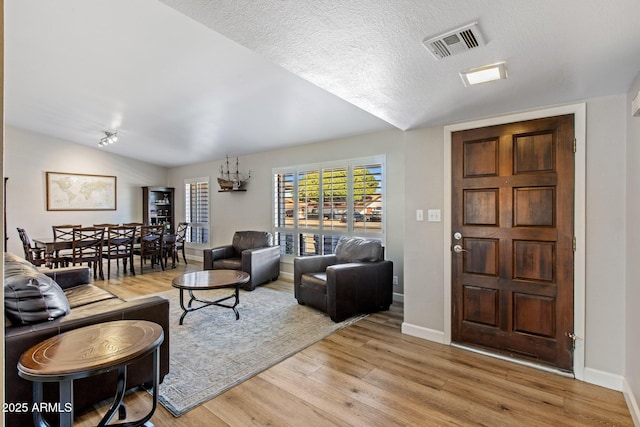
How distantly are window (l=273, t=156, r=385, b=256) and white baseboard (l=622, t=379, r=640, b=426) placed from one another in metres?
2.74

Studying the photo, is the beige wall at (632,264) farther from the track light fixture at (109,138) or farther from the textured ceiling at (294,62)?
the track light fixture at (109,138)

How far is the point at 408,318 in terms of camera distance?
3.17m

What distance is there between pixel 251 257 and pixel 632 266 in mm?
4184

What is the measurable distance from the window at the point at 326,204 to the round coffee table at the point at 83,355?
129 inches

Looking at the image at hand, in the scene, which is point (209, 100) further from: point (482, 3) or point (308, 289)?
point (482, 3)

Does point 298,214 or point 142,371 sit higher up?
point 298,214

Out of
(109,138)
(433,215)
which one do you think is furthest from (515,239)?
(109,138)

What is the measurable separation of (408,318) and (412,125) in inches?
77.7

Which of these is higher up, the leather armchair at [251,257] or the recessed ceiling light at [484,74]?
the recessed ceiling light at [484,74]

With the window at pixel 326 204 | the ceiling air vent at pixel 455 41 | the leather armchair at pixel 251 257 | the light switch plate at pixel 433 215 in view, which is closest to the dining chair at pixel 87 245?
the leather armchair at pixel 251 257

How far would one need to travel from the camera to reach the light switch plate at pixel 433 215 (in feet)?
9.79

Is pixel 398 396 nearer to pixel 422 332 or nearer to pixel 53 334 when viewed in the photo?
pixel 422 332

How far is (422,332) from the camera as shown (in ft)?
10.1

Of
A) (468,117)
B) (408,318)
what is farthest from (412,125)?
(408,318)
